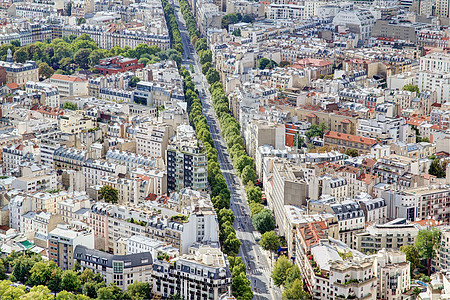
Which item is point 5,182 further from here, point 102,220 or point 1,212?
Result: point 102,220

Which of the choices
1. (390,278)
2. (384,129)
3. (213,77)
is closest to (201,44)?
(213,77)

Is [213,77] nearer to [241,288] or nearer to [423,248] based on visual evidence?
[423,248]

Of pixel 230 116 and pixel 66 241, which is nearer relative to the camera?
pixel 66 241

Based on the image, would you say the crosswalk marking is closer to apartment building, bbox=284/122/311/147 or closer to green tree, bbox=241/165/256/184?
green tree, bbox=241/165/256/184

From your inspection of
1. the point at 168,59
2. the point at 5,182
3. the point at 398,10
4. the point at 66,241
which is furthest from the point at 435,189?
the point at 398,10

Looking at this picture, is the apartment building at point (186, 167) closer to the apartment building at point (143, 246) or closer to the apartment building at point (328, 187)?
the apartment building at point (328, 187)

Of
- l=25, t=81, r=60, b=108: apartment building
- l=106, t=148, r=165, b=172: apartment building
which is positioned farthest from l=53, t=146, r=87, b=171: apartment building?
l=25, t=81, r=60, b=108: apartment building
